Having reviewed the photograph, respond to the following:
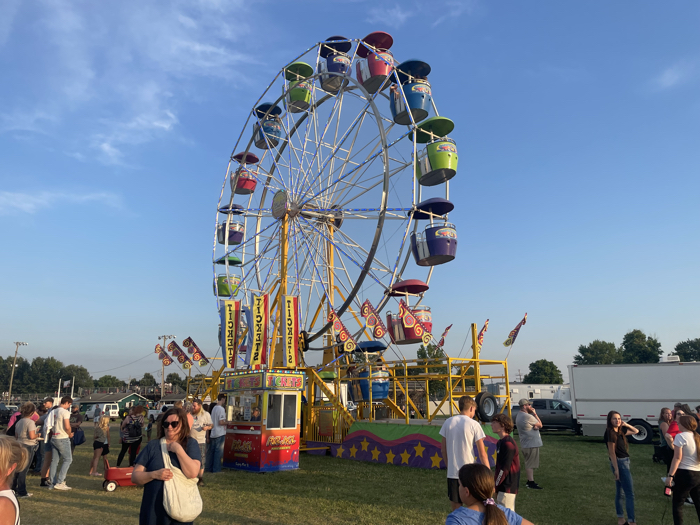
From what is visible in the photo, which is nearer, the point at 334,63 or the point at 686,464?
the point at 686,464

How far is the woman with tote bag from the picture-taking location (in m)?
3.49

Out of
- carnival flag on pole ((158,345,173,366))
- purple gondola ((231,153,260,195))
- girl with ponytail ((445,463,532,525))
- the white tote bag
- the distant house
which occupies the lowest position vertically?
the distant house

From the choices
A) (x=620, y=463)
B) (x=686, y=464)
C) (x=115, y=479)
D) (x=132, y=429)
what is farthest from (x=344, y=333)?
(x=686, y=464)

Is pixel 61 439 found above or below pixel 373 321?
below

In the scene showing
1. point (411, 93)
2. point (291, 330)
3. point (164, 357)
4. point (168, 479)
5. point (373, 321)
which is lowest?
point (168, 479)

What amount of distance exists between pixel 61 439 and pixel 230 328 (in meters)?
6.31

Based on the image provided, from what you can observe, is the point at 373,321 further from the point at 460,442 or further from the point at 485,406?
the point at 460,442

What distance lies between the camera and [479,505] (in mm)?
2592

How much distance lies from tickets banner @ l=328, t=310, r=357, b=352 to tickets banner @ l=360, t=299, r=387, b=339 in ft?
2.81

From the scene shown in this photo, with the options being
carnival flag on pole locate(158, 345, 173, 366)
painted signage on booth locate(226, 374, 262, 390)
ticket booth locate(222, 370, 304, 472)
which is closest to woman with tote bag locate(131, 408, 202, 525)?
ticket booth locate(222, 370, 304, 472)

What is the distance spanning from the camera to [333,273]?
16781 mm

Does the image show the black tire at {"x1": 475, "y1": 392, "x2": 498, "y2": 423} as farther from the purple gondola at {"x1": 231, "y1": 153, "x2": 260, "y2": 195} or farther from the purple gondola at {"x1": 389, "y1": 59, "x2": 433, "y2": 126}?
the purple gondola at {"x1": 231, "y1": 153, "x2": 260, "y2": 195}

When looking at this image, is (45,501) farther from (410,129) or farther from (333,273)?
(410,129)

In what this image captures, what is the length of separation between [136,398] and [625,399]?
189 feet
